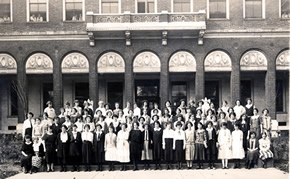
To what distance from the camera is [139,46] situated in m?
19.9

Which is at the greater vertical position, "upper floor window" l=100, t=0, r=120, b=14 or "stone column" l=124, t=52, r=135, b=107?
"upper floor window" l=100, t=0, r=120, b=14

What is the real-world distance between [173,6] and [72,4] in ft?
19.2

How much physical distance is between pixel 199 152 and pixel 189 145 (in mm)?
425

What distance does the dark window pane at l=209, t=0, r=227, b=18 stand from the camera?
65.4 feet

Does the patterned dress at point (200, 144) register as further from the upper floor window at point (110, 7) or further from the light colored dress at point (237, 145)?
the upper floor window at point (110, 7)

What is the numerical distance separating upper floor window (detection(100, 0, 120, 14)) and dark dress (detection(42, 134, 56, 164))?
33.1 feet

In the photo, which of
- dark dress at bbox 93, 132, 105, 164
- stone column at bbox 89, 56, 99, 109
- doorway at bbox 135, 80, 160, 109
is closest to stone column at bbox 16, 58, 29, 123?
stone column at bbox 89, 56, 99, 109

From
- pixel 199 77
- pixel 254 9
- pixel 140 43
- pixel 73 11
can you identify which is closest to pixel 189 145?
pixel 199 77

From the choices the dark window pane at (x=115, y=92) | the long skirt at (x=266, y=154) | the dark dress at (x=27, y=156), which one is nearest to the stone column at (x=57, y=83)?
the dark window pane at (x=115, y=92)

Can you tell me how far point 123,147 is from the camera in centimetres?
1192

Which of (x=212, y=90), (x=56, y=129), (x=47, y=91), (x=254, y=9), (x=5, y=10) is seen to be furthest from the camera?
(x=47, y=91)

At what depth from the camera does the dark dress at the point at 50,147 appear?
11866mm

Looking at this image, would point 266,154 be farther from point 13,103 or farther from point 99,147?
point 13,103

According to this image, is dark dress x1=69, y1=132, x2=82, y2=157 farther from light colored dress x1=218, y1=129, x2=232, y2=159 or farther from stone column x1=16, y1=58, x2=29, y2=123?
stone column x1=16, y1=58, x2=29, y2=123
